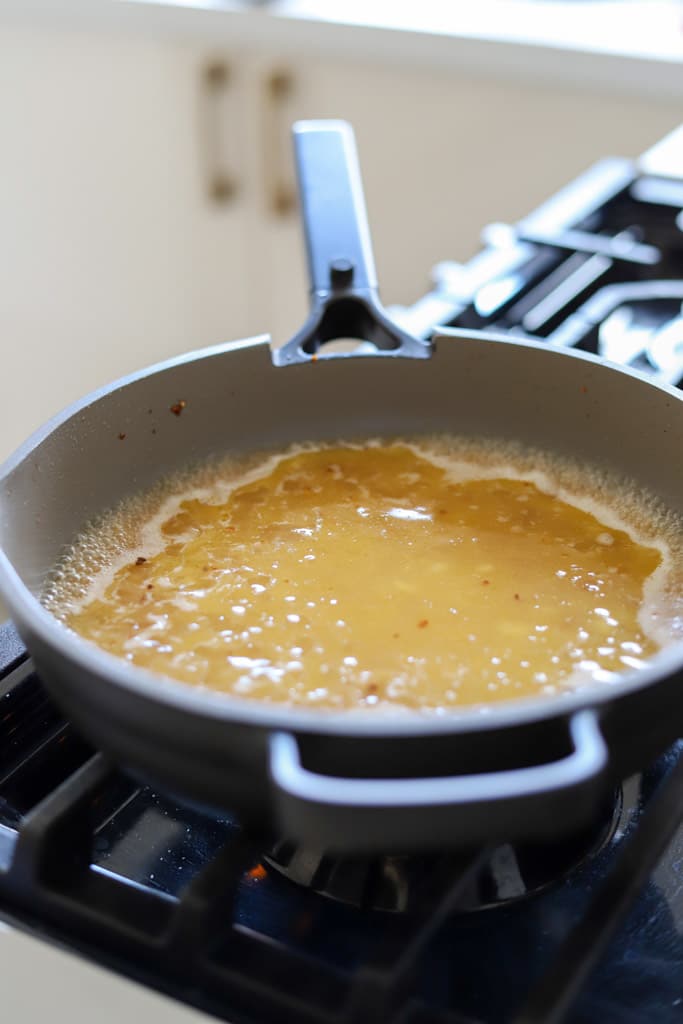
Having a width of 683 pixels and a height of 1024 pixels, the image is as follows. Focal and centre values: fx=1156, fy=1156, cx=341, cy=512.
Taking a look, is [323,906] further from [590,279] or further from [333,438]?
[590,279]


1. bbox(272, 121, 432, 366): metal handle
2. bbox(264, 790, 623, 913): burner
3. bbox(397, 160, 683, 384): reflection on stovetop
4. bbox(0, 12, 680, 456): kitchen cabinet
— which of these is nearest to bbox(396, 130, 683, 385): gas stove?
bbox(397, 160, 683, 384): reflection on stovetop

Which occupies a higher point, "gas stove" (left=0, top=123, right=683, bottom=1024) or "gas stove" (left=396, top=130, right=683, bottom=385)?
"gas stove" (left=396, top=130, right=683, bottom=385)

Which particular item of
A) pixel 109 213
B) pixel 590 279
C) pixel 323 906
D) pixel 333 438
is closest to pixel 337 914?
pixel 323 906

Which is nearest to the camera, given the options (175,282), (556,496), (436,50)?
(556,496)

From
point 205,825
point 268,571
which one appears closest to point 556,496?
point 268,571

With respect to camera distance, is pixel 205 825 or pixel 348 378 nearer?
pixel 205 825

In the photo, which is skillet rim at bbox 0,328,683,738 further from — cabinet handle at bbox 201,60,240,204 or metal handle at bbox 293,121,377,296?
→ cabinet handle at bbox 201,60,240,204

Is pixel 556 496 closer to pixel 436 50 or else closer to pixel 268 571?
pixel 268 571
